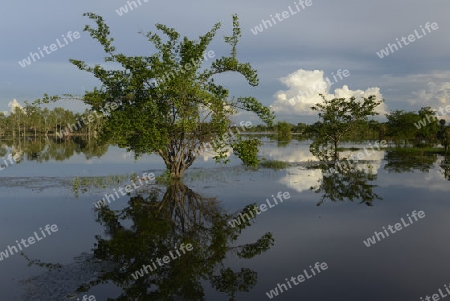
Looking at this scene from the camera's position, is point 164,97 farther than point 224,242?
Yes

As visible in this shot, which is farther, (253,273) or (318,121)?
(318,121)

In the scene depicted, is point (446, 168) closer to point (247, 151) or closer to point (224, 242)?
point (247, 151)

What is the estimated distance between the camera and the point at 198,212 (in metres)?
19.2

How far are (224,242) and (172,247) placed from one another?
6.51ft

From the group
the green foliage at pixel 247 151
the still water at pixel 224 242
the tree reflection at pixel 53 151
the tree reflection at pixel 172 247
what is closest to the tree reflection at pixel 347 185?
the still water at pixel 224 242

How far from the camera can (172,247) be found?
13586mm

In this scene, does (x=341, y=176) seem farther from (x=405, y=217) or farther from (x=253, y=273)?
(x=253, y=273)

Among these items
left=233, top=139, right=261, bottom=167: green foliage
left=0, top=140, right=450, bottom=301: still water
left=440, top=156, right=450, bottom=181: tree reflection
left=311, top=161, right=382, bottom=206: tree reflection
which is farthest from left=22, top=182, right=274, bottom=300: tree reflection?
left=440, top=156, right=450, bottom=181: tree reflection

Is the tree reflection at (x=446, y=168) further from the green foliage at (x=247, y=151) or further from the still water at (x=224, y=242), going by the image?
the green foliage at (x=247, y=151)

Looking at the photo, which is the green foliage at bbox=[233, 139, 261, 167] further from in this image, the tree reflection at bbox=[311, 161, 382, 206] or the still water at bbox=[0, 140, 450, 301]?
the tree reflection at bbox=[311, 161, 382, 206]

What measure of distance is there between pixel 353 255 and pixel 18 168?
3481 cm

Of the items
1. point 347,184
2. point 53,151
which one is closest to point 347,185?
point 347,184

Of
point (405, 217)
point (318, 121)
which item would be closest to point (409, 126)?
point (318, 121)

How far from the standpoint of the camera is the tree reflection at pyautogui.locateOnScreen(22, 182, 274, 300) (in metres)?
10.4
